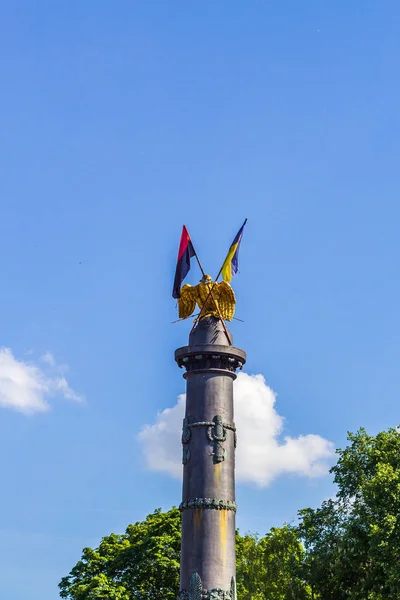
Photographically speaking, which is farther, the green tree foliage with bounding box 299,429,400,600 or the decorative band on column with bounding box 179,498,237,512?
the green tree foliage with bounding box 299,429,400,600

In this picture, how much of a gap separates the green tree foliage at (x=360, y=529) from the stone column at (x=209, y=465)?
12.1 meters

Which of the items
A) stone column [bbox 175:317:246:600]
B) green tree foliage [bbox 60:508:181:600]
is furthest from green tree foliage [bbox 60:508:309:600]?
stone column [bbox 175:317:246:600]

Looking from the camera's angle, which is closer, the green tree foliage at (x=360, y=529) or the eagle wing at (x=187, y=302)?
the eagle wing at (x=187, y=302)

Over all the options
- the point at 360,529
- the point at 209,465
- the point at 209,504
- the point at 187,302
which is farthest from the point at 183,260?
the point at 360,529

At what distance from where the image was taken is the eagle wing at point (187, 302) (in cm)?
3606

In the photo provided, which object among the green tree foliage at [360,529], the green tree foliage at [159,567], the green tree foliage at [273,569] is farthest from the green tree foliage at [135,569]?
the green tree foliage at [360,529]

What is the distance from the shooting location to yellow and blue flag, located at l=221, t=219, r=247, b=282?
36.7 meters

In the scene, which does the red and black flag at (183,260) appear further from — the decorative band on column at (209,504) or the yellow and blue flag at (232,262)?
the decorative band on column at (209,504)

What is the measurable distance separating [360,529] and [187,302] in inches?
671

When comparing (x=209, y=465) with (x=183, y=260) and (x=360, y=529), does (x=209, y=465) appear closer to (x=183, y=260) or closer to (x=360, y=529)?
(x=183, y=260)

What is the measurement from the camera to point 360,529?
44.8 metres

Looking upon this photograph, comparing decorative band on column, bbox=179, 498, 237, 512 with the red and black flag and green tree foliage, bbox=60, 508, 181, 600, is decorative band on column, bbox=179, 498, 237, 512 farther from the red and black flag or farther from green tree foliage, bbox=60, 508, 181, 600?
green tree foliage, bbox=60, 508, 181, 600

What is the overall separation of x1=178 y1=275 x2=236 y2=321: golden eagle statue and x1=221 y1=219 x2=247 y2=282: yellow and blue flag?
0.67 m

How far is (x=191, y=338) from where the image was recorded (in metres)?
35.4
